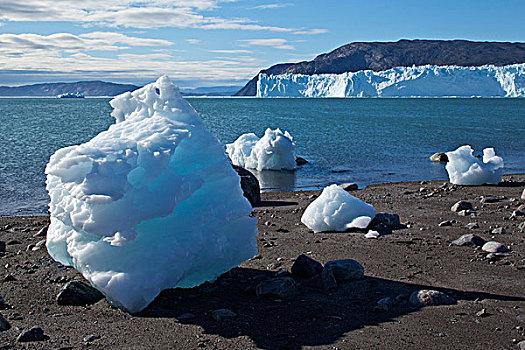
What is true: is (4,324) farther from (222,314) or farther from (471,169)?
(471,169)

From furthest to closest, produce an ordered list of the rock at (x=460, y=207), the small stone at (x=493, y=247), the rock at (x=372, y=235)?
the rock at (x=460, y=207)
the rock at (x=372, y=235)
the small stone at (x=493, y=247)

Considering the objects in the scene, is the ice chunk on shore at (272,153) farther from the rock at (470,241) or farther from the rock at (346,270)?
the rock at (346,270)

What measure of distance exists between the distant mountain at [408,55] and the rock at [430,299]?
466ft

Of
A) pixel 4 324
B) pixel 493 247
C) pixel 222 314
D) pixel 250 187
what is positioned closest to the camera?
pixel 4 324

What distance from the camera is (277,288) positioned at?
5.23m

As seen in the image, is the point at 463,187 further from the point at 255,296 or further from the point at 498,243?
the point at 255,296

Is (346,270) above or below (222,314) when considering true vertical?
above

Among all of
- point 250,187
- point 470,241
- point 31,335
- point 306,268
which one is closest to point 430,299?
point 306,268

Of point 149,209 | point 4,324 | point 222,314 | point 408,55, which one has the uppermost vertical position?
point 408,55

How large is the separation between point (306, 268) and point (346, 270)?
0.44 m

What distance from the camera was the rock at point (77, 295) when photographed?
5.04 m

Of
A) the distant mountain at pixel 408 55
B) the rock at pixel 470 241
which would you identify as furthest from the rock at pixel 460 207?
the distant mountain at pixel 408 55

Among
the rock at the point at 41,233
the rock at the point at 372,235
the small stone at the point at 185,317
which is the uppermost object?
the rock at the point at 372,235

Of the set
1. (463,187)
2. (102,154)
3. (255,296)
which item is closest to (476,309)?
(255,296)
